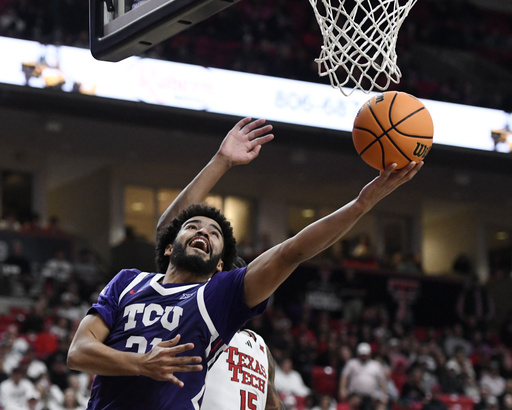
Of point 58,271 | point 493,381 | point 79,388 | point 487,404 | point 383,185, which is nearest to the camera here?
point 383,185

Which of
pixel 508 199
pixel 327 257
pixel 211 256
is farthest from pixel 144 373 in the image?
pixel 508 199

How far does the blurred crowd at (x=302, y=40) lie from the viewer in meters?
14.7

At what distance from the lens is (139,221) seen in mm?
18750

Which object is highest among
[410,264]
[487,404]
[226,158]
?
[410,264]

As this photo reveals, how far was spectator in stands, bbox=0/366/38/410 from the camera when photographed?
30.6ft

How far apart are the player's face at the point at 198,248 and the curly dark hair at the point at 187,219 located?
15 centimetres

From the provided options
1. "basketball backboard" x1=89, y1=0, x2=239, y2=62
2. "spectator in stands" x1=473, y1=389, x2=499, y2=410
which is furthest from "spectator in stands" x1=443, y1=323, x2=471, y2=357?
"basketball backboard" x1=89, y1=0, x2=239, y2=62

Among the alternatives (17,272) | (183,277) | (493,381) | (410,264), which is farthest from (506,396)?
(183,277)

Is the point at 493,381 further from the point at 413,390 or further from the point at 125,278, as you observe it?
the point at 125,278

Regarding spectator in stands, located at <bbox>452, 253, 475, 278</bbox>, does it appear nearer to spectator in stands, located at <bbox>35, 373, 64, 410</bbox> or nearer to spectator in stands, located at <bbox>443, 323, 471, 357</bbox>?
spectator in stands, located at <bbox>443, 323, 471, 357</bbox>

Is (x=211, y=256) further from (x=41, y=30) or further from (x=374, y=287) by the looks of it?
(x=374, y=287)

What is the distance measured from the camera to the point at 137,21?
12.5 feet

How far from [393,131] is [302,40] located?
14.8m

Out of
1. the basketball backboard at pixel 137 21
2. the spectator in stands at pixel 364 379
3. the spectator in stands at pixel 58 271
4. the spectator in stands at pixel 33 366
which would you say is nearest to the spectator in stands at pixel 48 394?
the spectator in stands at pixel 33 366
